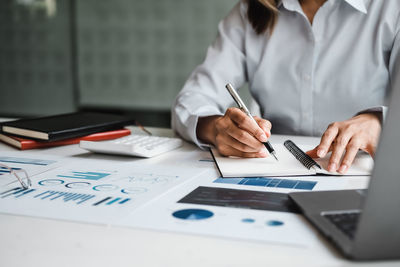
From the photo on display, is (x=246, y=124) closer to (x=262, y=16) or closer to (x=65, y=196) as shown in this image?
(x=65, y=196)

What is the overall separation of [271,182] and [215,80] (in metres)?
0.61

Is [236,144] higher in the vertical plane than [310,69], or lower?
lower

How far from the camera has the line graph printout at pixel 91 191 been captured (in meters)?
0.60

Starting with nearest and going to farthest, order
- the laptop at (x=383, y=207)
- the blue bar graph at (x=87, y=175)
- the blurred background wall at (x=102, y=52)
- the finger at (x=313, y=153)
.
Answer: the laptop at (x=383, y=207) → the blue bar graph at (x=87, y=175) → the finger at (x=313, y=153) → the blurred background wall at (x=102, y=52)

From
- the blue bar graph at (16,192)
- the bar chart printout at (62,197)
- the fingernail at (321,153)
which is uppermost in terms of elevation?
the fingernail at (321,153)

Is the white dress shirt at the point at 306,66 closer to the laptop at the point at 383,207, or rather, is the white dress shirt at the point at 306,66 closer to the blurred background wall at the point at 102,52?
the laptop at the point at 383,207

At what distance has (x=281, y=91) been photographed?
4.34ft

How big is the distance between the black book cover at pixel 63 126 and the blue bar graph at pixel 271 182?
0.46 meters

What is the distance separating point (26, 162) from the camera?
914 mm

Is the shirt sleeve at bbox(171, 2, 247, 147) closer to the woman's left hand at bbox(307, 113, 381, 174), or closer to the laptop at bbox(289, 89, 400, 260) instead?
the woman's left hand at bbox(307, 113, 381, 174)

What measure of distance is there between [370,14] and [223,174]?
0.71 m

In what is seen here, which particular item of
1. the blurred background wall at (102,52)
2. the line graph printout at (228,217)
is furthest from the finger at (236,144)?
the blurred background wall at (102,52)

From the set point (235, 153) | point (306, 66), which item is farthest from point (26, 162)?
point (306, 66)

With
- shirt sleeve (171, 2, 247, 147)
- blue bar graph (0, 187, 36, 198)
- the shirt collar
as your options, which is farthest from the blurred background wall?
blue bar graph (0, 187, 36, 198)
